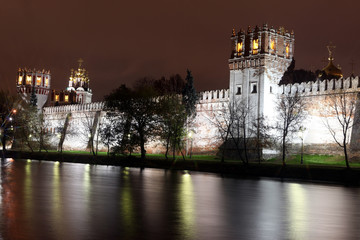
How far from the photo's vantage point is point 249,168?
28.4m

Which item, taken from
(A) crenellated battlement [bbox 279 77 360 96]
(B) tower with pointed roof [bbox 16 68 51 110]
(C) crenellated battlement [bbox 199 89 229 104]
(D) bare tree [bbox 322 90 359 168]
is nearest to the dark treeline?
(C) crenellated battlement [bbox 199 89 229 104]

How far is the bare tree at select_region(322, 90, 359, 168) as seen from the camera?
109 feet

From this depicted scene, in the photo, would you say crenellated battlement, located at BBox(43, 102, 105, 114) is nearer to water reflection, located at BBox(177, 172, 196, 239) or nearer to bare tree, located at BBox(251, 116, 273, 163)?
bare tree, located at BBox(251, 116, 273, 163)

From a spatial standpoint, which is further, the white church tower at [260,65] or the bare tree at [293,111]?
the white church tower at [260,65]

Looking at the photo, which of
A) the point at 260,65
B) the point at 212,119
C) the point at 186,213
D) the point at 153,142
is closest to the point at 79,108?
the point at 153,142

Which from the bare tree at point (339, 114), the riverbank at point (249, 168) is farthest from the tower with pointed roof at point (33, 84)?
the bare tree at point (339, 114)

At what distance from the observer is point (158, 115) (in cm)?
3838

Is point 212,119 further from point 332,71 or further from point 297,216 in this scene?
point 297,216

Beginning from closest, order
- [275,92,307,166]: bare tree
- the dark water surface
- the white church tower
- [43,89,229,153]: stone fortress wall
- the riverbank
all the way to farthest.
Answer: the dark water surface
the riverbank
[275,92,307,166]: bare tree
the white church tower
[43,89,229,153]: stone fortress wall

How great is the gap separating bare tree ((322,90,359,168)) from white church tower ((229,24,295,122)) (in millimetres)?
5047

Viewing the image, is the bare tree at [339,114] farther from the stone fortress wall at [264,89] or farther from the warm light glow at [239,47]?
the warm light glow at [239,47]

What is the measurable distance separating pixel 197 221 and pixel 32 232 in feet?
10.3

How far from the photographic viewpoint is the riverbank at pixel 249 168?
23828 mm

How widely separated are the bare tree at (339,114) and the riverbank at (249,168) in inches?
251
